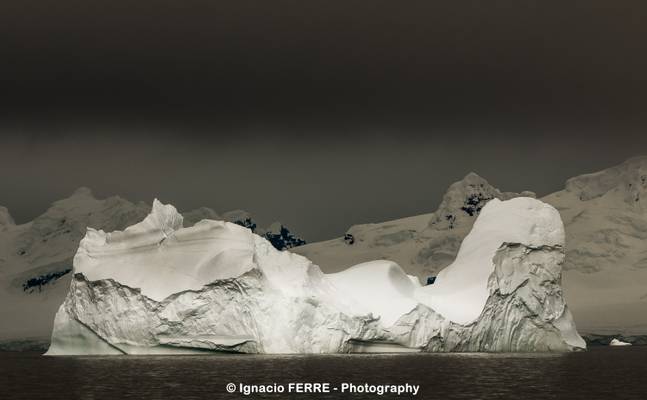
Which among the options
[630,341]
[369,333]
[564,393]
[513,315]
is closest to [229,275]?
[369,333]

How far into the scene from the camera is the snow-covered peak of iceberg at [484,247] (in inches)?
2895

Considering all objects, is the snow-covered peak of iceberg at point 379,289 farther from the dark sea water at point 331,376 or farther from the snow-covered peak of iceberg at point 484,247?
the dark sea water at point 331,376

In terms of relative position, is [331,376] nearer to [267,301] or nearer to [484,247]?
[267,301]

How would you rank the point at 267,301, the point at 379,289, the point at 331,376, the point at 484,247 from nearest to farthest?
the point at 331,376 → the point at 267,301 → the point at 379,289 → the point at 484,247

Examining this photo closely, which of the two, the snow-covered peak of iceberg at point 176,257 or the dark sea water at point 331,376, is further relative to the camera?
the snow-covered peak of iceberg at point 176,257

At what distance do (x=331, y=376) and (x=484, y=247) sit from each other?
95.4 feet

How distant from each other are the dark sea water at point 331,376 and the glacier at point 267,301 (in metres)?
1.46

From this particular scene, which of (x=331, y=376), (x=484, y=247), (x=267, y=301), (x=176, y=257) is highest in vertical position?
(x=484, y=247)

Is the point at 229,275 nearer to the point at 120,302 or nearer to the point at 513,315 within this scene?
the point at 120,302

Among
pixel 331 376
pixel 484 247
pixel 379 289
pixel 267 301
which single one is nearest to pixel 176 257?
pixel 267 301

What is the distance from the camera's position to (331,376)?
2032 inches

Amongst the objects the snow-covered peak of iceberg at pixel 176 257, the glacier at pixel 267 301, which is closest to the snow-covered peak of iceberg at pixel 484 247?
the glacier at pixel 267 301

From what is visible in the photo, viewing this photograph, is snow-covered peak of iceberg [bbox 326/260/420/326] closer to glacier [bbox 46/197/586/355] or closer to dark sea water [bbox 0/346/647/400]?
glacier [bbox 46/197/586/355]

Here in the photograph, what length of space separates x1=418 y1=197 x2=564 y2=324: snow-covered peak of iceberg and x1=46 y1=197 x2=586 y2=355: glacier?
0.16 meters
